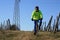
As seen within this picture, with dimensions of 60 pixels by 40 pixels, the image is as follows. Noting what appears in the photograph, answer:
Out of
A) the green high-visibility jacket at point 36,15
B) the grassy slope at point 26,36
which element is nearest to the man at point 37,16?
the green high-visibility jacket at point 36,15

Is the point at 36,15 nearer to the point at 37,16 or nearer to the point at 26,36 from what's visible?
the point at 37,16

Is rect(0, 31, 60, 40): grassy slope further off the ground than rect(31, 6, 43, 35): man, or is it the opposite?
rect(31, 6, 43, 35): man

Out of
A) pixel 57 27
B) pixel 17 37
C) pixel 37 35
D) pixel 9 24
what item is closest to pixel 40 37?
pixel 37 35

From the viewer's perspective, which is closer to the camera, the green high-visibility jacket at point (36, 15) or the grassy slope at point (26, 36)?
the green high-visibility jacket at point (36, 15)

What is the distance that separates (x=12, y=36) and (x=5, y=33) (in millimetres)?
1055

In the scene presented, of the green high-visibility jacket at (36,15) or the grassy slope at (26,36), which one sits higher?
the green high-visibility jacket at (36,15)

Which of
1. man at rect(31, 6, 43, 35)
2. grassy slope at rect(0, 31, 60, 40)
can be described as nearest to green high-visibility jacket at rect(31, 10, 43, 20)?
man at rect(31, 6, 43, 35)

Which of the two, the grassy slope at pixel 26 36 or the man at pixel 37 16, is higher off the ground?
the man at pixel 37 16

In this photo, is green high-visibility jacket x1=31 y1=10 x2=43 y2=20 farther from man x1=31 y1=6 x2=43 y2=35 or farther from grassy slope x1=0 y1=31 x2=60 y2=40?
grassy slope x1=0 y1=31 x2=60 y2=40

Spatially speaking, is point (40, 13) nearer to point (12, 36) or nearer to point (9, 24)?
point (12, 36)

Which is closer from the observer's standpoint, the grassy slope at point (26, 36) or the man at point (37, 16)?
the man at point (37, 16)

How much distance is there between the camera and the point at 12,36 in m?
19.5

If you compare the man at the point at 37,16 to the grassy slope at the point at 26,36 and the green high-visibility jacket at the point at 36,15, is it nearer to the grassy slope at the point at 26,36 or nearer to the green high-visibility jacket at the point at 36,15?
the green high-visibility jacket at the point at 36,15

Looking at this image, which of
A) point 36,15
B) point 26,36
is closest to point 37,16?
point 36,15
